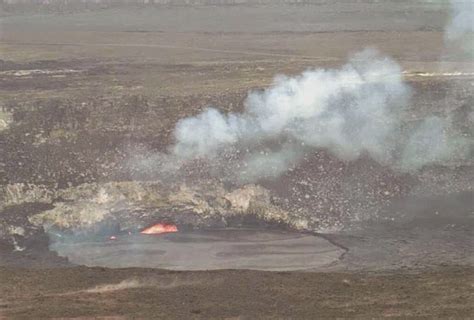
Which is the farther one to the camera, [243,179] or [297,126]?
[297,126]

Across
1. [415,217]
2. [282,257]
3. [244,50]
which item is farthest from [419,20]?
[282,257]

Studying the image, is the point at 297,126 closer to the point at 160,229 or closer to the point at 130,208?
the point at 160,229

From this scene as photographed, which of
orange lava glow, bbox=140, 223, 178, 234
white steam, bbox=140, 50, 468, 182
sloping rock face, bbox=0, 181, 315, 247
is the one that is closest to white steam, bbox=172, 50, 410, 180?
white steam, bbox=140, 50, 468, 182

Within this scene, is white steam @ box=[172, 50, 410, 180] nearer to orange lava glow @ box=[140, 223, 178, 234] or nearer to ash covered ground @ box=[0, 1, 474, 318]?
ash covered ground @ box=[0, 1, 474, 318]

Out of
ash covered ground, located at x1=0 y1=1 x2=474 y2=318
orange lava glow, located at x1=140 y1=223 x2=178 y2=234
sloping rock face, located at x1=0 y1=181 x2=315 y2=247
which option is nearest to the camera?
ash covered ground, located at x1=0 y1=1 x2=474 y2=318

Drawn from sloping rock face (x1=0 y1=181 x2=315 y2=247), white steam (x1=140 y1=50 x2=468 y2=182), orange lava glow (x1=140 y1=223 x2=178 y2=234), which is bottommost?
orange lava glow (x1=140 y1=223 x2=178 y2=234)

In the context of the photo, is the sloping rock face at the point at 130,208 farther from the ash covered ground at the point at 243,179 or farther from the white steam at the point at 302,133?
the white steam at the point at 302,133

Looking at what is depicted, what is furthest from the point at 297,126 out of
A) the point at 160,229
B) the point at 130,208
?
the point at 130,208
